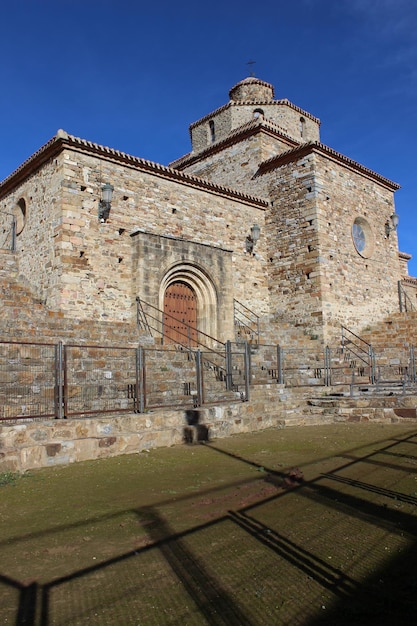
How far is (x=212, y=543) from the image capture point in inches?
146

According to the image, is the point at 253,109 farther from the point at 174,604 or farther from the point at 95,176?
the point at 174,604

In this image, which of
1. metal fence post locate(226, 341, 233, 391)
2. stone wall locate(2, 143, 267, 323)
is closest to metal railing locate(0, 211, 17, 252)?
stone wall locate(2, 143, 267, 323)

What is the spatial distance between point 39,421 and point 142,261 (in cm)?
798

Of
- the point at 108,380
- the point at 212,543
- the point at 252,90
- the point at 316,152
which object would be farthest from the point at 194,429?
the point at 252,90

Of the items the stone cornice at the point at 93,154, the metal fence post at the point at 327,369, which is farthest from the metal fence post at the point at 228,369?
the stone cornice at the point at 93,154

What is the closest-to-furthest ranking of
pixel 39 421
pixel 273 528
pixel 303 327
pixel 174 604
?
pixel 174 604 → pixel 273 528 → pixel 39 421 → pixel 303 327

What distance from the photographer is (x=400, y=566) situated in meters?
3.24

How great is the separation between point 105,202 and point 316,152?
27.3 feet

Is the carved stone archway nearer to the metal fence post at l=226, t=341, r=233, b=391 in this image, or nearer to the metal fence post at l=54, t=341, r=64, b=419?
the metal fence post at l=226, t=341, r=233, b=391

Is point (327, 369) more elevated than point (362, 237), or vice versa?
point (362, 237)

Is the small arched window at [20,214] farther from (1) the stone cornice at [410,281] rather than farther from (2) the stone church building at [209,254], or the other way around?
(1) the stone cornice at [410,281]

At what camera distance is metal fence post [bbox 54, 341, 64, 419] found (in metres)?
7.12

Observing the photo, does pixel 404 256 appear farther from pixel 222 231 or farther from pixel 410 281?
pixel 222 231

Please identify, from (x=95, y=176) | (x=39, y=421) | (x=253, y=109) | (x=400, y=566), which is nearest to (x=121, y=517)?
(x=400, y=566)
